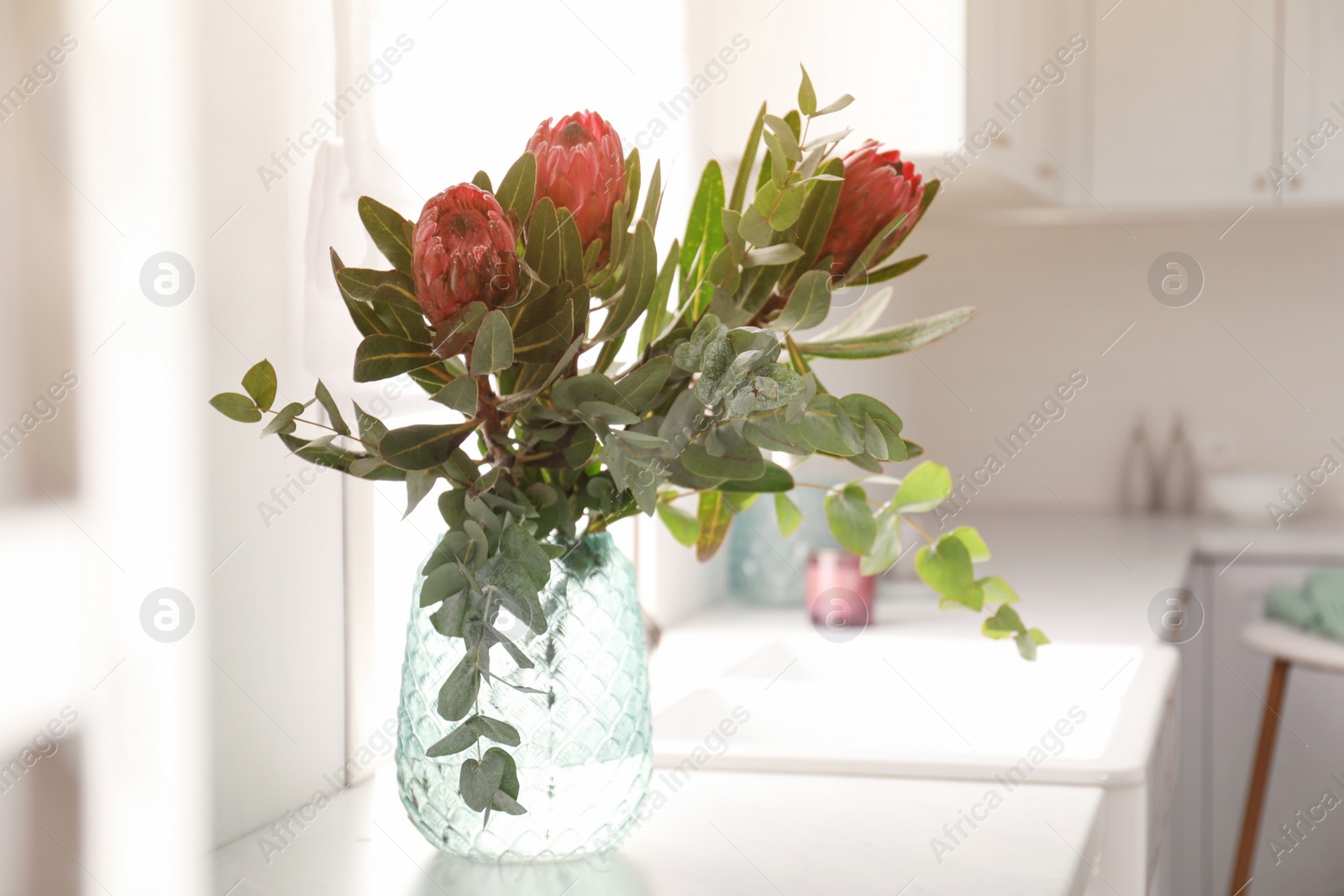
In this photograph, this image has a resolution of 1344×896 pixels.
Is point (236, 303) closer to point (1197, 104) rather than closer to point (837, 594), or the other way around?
point (837, 594)

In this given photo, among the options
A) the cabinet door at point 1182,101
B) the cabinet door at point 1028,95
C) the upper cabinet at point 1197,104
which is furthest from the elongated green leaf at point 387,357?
the cabinet door at point 1182,101

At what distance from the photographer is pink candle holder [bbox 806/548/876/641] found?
69.6 inches

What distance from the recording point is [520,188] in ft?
1.99

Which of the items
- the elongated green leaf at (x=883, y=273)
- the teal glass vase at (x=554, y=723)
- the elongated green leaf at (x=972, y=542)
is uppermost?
the elongated green leaf at (x=883, y=273)

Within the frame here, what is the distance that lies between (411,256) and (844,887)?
1.52 ft

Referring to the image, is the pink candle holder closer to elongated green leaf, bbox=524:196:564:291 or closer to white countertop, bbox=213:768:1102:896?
white countertop, bbox=213:768:1102:896

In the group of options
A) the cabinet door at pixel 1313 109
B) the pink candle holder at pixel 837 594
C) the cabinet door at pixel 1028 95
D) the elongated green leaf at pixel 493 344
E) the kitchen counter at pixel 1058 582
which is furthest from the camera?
the cabinet door at pixel 1313 109

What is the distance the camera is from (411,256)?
0.61 m

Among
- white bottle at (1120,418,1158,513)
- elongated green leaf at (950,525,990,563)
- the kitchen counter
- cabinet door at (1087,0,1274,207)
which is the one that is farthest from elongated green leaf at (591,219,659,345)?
white bottle at (1120,418,1158,513)

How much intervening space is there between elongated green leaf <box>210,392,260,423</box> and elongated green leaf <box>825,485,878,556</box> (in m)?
0.38

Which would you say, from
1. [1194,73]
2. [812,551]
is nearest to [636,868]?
[812,551]

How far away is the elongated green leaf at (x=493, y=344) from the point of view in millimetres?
555

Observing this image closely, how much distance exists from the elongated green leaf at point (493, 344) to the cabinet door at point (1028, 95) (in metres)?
1.37

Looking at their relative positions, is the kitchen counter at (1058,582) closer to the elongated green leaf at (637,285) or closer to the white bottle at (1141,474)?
the white bottle at (1141,474)
